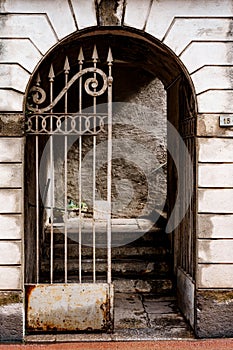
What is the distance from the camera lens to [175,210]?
8336 mm

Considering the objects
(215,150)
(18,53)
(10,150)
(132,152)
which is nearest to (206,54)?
(215,150)

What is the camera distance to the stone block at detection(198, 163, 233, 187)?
6121mm

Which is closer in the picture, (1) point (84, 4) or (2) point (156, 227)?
(1) point (84, 4)

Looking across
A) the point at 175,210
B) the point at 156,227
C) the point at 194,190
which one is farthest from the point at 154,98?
the point at 194,190

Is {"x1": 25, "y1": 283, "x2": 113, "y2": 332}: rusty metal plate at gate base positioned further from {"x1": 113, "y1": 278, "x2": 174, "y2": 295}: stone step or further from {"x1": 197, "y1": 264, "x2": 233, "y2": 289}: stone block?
{"x1": 113, "y1": 278, "x2": 174, "y2": 295}: stone step

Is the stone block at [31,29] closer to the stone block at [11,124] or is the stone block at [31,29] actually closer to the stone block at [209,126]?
the stone block at [11,124]

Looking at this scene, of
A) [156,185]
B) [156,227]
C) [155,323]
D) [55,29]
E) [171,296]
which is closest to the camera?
[55,29]

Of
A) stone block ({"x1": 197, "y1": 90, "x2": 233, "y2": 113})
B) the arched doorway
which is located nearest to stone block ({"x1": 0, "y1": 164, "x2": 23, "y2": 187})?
the arched doorway

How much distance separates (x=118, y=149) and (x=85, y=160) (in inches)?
30.5

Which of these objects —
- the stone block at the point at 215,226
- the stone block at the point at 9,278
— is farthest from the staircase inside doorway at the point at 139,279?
the stone block at the point at 215,226

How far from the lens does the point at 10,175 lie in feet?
19.7

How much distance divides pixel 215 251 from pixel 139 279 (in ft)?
8.09

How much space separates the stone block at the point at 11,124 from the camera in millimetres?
6000

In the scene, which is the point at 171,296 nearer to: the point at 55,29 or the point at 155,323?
the point at 155,323
